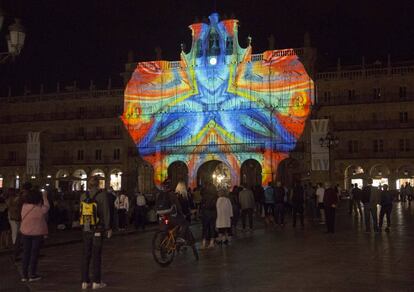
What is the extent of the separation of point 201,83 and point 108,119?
511 inches

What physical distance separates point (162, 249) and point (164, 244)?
18 centimetres

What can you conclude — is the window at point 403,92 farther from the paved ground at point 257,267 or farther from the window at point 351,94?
the paved ground at point 257,267

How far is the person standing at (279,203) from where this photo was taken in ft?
76.5

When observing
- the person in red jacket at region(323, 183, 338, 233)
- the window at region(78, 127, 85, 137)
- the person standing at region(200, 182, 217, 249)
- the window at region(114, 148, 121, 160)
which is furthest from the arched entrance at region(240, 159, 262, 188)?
the person standing at region(200, 182, 217, 249)

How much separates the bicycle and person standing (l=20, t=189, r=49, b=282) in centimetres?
239

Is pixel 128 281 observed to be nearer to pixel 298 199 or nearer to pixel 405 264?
pixel 405 264

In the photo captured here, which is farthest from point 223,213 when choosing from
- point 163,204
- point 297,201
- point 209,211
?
point 297,201

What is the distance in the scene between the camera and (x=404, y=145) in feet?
184

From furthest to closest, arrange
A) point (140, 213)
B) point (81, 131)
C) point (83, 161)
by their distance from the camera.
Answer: point (81, 131) < point (83, 161) < point (140, 213)

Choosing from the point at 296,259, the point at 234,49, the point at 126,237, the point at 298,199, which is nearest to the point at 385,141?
the point at 234,49

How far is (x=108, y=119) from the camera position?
65.7 metres

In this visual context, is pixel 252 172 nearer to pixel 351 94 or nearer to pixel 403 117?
pixel 351 94

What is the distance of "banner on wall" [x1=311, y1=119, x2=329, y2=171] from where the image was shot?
40938 mm

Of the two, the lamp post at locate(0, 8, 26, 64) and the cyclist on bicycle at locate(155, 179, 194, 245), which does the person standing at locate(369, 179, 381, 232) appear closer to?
the cyclist on bicycle at locate(155, 179, 194, 245)
